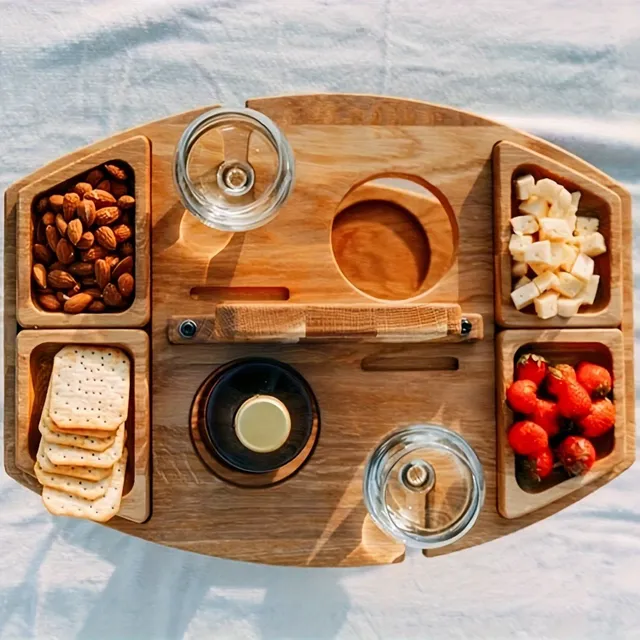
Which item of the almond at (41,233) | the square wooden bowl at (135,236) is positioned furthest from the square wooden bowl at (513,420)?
the almond at (41,233)

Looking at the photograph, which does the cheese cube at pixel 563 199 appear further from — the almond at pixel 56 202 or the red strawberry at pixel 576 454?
the almond at pixel 56 202

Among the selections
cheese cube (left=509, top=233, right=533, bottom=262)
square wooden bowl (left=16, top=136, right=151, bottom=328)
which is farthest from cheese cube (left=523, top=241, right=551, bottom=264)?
square wooden bowl (left=16, top=136, right=151, bottom=328)

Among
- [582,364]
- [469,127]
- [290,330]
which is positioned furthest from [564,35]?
[290,330]

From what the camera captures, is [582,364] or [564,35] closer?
[582,364]

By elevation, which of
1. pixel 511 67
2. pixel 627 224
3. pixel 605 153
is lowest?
pixel 627 224

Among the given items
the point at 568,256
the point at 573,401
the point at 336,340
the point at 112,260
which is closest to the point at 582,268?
the point at 568,256

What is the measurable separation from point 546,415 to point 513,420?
3 cm

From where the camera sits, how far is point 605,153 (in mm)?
1039

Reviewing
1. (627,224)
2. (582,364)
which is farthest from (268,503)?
(627,224)

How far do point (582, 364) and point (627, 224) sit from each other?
0.15m

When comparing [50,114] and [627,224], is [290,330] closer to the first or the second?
[627,224]

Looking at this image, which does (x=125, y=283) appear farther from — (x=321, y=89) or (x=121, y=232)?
(x=321, y=89)

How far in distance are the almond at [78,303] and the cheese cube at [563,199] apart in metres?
0.47

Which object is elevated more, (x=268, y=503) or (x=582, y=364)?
(x=582, y=364)
